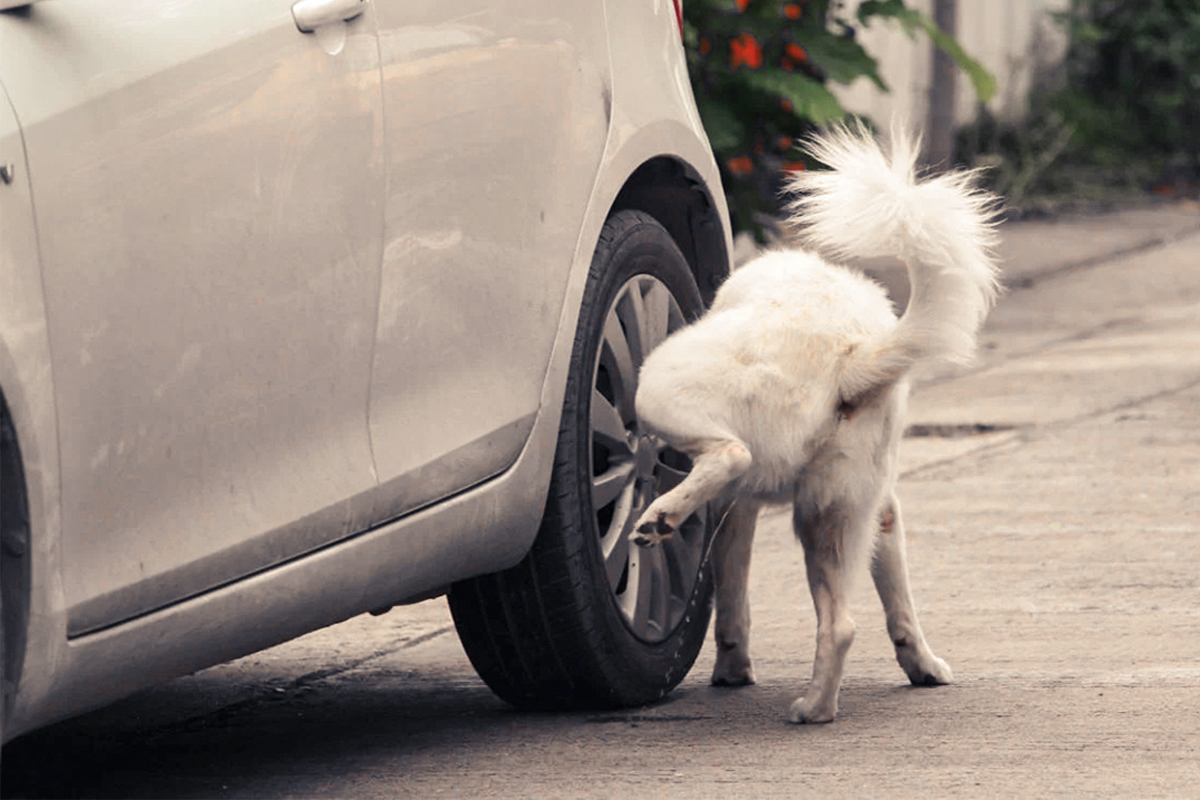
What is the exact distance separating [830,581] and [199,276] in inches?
55.6

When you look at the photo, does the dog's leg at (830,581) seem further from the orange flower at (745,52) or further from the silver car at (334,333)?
the orange flower at (745,52)

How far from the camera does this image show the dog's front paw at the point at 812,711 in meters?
3.92

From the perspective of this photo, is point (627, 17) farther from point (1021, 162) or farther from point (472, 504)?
point (1021, 162)

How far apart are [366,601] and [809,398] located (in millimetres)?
880

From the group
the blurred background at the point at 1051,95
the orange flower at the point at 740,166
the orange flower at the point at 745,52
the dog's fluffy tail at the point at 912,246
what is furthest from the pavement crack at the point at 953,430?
the dog's fluffy tail at the point at 912,246

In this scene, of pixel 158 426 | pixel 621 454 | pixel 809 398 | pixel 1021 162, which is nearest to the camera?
pixel 158 426

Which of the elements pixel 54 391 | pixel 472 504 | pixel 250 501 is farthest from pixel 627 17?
pixel 54 391

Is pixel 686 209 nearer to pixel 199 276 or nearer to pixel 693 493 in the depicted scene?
pixel 693 493

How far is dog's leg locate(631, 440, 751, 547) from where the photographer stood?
3.72 metres

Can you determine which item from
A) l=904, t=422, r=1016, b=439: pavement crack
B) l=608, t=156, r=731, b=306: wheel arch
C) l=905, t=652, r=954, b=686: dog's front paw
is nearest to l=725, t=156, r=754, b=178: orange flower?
l=904, t=422, r=1016, b=439: pavement crack

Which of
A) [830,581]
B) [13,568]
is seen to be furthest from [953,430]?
[13,568]

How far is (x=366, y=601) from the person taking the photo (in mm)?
3498

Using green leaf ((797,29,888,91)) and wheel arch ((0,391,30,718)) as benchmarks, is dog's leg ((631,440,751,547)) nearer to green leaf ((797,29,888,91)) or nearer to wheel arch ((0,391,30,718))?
wheel arch ((0,391,30,718))

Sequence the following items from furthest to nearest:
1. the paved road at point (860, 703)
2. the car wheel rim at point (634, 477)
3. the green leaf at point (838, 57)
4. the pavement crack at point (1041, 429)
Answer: the green leaf at point (838, 57), the pavement crack at point (1041, 429), the car wheel rim at point (634, 477), the paved road at point (860, 703)
